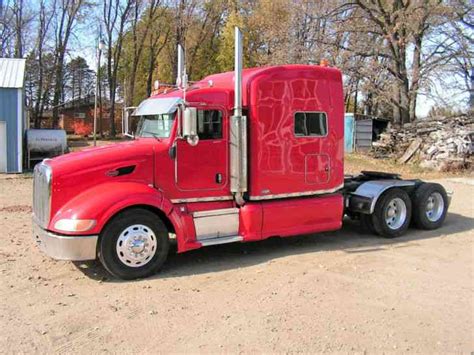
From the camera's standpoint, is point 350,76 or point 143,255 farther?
point 350,76

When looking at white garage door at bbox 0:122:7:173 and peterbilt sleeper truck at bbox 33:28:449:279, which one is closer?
peterbilt sleeper truck at bbox 33:28:449:279

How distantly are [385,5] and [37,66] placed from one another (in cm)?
3338

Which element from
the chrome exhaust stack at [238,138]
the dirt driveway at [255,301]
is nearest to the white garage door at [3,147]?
the dirt driveway at [255,301]

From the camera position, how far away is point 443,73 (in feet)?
82.0

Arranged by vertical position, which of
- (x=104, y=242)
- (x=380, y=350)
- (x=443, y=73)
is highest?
(x=443, y=73)

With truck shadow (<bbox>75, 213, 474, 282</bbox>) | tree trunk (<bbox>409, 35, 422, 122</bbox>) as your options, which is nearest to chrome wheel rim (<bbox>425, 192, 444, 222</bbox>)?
truck shadow (<bbox>75, 213, 474, 282</bbox>)

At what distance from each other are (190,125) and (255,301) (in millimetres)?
2545

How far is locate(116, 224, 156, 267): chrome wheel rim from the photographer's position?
6516 mm

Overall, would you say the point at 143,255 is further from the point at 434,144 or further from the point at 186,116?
the point at 434,144

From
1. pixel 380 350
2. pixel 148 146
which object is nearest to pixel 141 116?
pixel 148 146

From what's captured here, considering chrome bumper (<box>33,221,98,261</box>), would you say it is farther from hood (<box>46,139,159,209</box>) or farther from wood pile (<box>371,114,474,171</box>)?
wood pile (<box>371,114,474,171</box>)

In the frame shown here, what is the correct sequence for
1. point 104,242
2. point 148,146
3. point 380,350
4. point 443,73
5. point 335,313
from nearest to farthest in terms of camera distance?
point 380,350, point 335,313, point 104,242, point 148,146, point 443,73

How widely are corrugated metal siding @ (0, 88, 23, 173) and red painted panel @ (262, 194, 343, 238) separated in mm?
16198

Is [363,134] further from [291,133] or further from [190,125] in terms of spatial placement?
[190,125]
